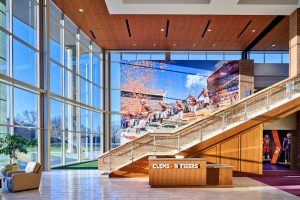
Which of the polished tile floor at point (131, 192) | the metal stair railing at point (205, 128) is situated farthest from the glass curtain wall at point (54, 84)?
the metal stair railing at point (205, 128)

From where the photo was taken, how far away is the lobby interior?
37.9 feet

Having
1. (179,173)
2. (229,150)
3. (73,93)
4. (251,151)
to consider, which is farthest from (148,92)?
(179,173)

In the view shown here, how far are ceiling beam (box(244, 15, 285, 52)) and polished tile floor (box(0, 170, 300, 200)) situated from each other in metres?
8.56

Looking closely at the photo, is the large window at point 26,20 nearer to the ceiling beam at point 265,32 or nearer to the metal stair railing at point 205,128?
the metal stair railing at point 205,128

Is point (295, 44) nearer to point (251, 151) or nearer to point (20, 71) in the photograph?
point (251, 151)

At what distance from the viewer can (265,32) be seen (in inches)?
721

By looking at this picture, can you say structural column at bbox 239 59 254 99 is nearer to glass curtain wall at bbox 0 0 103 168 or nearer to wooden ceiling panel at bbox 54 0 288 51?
wooden ceiling panel at bbox 54 0 288 51

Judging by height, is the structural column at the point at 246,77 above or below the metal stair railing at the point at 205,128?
above

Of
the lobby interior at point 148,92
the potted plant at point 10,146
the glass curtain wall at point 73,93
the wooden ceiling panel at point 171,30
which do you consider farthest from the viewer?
the glass curtain wall at point 73,93

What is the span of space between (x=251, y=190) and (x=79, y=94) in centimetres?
1219

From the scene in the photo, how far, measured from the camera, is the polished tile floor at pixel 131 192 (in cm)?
850

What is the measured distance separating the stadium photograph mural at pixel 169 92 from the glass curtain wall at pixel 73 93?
1966 millimetres

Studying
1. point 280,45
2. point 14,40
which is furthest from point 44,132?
point 280,45

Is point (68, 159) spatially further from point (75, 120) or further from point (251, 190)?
point (251, 190)
